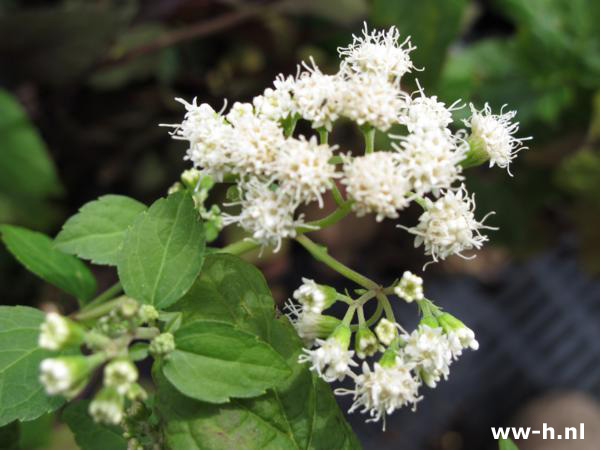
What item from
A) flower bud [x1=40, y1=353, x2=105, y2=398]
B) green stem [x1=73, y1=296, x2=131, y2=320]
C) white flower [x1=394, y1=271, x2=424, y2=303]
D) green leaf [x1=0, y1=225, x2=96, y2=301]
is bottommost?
flower bud [x1=40, y1=353, x2=105, y2=398]

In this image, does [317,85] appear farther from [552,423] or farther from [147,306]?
[552,423]

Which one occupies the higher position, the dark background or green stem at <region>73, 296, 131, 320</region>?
the dark background

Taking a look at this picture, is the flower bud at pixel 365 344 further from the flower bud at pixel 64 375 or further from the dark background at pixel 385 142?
the dark background at pixel 385 142

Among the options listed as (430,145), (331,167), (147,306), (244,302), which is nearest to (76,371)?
(147,306)

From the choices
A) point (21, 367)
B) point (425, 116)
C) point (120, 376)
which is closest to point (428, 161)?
point (425, 116)

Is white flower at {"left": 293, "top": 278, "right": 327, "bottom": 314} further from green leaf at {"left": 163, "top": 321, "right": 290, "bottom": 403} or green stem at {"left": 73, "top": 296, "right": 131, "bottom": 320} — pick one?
green stem at {"left": 73, "top": 296, "right": 131, "bottom": 320}

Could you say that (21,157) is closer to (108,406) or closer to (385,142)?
(385,142)

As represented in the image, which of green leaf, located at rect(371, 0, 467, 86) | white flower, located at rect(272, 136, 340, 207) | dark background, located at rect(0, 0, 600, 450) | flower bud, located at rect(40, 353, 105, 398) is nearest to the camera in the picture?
flower bud, located at rect(40, 353, 105, 398)

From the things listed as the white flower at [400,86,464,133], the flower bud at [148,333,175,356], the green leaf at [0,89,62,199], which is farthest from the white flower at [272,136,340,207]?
the green leaf at [0,89,62,199]
